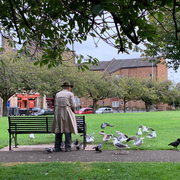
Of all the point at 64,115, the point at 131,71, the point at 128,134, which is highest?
the point at 131,71

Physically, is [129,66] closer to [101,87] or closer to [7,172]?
[101,87]

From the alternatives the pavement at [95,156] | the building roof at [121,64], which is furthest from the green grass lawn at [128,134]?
the building roof at [121,64]

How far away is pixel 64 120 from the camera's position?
648 cm

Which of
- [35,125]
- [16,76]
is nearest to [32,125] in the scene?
[35,125]

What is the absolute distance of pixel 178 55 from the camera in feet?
48.1

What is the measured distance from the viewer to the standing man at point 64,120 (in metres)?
6.45

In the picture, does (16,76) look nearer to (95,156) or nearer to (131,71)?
(95,156)

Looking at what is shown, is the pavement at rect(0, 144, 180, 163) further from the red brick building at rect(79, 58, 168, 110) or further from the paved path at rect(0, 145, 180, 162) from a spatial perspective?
the red brick building at rect(79, 58, 168, 110)

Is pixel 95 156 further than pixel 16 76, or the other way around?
pixel 16 76

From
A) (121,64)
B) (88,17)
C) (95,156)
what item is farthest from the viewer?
(121,64)

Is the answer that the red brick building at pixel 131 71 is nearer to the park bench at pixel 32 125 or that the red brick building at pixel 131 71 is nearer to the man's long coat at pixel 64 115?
the park bench at pixel 32 125

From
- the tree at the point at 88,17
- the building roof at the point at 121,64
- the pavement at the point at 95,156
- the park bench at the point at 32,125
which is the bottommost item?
the pavement at the point at 95,156

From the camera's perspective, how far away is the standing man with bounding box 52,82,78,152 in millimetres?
6449

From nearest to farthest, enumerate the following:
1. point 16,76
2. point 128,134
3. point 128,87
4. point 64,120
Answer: point 64,120 < point 128,134 < point 16,76 < point 128,87
